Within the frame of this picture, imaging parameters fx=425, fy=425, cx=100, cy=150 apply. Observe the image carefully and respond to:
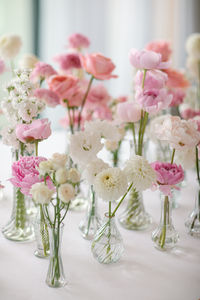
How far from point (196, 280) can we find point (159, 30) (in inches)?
107

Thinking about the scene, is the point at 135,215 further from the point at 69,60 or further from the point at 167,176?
the point at 69,60

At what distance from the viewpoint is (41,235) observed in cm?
90

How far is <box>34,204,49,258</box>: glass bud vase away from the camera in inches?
34.9

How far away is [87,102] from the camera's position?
4.13 ft

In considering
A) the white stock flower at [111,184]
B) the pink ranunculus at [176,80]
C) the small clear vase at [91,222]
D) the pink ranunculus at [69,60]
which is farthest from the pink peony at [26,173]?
the pink ranunculus at [176,80]

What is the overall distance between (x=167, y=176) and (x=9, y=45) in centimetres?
71

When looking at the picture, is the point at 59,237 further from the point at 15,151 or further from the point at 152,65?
the point at 152,65

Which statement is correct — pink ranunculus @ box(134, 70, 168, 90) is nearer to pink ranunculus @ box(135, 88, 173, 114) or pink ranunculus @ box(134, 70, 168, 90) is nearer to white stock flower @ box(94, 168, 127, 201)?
pink ranunculus @ box(135, 88, 173, 114)

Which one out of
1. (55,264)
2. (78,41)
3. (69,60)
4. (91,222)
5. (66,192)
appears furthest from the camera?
(78,41)

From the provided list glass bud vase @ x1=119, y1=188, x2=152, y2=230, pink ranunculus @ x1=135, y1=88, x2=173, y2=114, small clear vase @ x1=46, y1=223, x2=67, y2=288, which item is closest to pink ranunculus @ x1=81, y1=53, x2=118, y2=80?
pink ranunculus @ x1=135, y1=88, x2=173, y2=114

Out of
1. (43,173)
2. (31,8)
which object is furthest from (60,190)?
(31,8)

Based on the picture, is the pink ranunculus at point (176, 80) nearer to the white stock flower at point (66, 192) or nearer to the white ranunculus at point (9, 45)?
the white ranunculus at point (9, 45)

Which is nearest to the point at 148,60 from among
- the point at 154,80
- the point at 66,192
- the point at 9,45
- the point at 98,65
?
the point at 154,80

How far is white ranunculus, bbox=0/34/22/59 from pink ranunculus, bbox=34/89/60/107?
0.32m
